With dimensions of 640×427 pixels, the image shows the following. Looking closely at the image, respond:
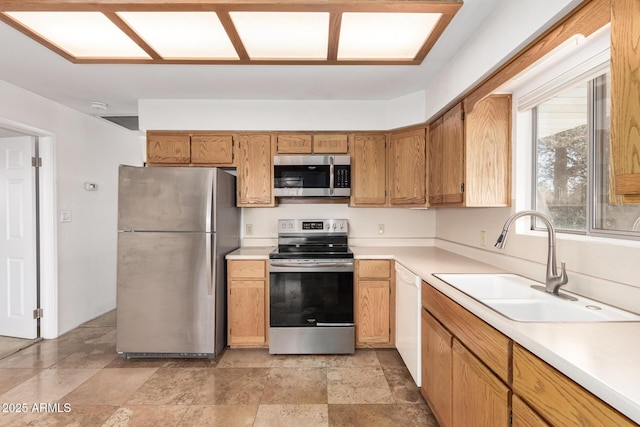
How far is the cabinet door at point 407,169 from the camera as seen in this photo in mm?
2912

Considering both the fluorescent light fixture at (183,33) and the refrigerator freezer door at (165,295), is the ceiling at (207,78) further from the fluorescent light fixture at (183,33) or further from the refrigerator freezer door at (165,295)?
the refrigerator freezer door at (165,295)

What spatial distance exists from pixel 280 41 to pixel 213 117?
4.45 feet

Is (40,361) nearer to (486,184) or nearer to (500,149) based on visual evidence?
(486,184)

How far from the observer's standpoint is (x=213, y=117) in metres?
3.07

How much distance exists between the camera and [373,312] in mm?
2793

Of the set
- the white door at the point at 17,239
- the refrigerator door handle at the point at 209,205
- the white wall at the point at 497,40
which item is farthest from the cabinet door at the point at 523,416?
the white door at the point at 17,239

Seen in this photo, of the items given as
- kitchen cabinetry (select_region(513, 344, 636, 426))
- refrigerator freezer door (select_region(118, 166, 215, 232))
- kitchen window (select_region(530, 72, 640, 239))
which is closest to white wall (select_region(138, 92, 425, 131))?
refrigerator freezer door (select_region(118, 166, 215, 232))

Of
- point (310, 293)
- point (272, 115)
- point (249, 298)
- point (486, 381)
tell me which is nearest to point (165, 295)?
point (249, 298)

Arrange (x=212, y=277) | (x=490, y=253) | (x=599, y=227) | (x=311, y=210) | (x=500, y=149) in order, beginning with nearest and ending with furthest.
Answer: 1. (x=599, y=227)
2. (x=500, y=149)
3. (x=490, y=253)
4. (x=212, y=277)
5. (x=311, y=210)

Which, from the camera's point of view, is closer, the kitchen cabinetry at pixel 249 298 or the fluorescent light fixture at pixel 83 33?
Result: the fluorescent light fixture at pixel 83 33

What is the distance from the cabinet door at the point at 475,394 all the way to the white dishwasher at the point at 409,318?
0.56m

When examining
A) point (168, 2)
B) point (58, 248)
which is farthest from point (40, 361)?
point (168, 2)

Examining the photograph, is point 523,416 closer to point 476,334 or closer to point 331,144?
point 476,334

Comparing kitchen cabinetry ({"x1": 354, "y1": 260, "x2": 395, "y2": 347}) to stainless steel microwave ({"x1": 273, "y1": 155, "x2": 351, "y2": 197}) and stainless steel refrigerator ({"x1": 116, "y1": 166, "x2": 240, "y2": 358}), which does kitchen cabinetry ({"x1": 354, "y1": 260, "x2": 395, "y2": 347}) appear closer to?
stainless steel microwave ({"x1": 273, "y1": 155, "x2": 351, "y2": 197})
